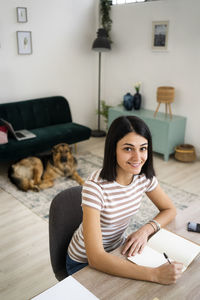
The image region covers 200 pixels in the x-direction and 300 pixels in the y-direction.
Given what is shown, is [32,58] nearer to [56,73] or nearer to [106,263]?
[56,73]

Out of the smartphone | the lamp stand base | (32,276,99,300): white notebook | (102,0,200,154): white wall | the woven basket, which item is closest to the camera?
(32,276,99,300): white notebook

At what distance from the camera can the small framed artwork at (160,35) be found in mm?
4281

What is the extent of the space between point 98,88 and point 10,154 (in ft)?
7.86

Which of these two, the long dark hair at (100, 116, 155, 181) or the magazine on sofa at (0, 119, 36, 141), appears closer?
the long dark hair at (100, 116, 155, 181)

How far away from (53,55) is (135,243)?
13.2 feet

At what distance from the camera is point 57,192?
338cm

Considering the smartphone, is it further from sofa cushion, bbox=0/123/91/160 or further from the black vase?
the black vase

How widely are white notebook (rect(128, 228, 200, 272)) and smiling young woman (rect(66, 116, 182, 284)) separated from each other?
0.12 feet

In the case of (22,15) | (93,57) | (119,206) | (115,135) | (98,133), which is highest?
(22,15)

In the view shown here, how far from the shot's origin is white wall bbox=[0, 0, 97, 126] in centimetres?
418

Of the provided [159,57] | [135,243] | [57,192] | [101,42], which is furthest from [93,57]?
[135,243]

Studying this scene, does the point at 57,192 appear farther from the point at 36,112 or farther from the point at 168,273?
the point at 168,273

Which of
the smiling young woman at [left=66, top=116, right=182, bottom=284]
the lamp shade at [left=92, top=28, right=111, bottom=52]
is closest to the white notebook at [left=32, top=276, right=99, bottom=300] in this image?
the smiling young woman at [left=66, top=116, right=182, bottom=284]

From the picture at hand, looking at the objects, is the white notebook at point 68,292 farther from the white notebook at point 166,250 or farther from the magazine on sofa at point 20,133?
the magazine on sofa at point 20,133
